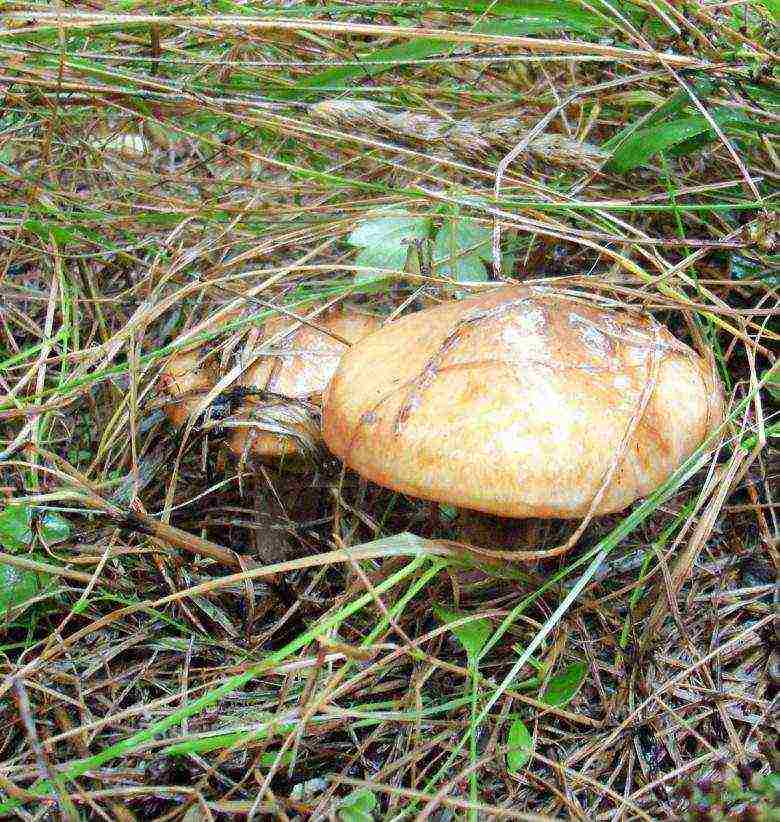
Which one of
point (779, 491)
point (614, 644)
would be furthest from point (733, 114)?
point (614, 644)

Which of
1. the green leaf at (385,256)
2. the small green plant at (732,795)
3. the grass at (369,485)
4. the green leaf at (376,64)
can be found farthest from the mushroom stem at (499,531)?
the green leaf at (376,64)

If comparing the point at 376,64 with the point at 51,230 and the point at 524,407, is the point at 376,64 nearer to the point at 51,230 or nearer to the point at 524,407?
the point at 51,230

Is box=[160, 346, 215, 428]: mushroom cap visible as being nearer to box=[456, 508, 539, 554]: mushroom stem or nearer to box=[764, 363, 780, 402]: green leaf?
box=[456, 508, 539, 554]: mushroom stem

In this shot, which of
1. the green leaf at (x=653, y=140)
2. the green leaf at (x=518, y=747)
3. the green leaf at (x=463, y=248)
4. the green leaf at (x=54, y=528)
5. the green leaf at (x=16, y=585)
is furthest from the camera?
the green leaf at (x=463, y=248)

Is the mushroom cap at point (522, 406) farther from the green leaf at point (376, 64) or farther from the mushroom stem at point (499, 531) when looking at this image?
the green leaf at point (376, 64)

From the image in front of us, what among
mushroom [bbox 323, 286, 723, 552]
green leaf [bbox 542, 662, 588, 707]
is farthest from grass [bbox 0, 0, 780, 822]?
mushroom [bbox 323, 286, 723, 552]

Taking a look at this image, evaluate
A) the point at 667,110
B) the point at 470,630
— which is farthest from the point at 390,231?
the point at 470,630
